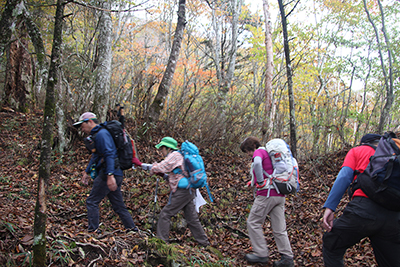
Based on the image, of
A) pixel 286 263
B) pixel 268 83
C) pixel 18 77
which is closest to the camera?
pixel 286 263

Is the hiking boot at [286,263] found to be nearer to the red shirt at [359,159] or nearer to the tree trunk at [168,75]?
the red shirt at [359,159]

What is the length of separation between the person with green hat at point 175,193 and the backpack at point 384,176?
2705mm

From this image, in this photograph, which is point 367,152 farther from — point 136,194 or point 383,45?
point 383,45

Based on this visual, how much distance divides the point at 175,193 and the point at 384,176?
3.08 meters

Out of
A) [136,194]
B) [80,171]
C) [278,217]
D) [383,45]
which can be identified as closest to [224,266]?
[278,217]

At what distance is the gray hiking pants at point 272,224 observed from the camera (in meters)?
4.21

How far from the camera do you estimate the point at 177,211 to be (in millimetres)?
4484

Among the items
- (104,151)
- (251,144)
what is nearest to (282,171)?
(251,144)

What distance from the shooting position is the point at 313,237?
5375 millimetres

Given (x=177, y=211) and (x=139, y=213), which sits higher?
(x=177, y=211)

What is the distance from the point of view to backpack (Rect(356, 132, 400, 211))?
242 cm

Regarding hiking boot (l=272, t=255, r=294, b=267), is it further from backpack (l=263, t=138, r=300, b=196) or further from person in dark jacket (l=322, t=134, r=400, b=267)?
person in dark jacket (l=322, t=134, r=400, b=267)

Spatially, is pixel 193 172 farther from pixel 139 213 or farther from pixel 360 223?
pixel 360 223

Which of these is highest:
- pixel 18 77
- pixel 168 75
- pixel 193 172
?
pixel 168 75
